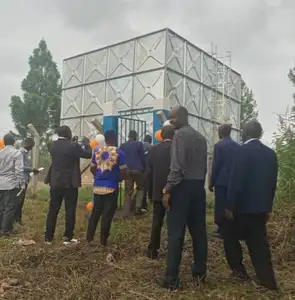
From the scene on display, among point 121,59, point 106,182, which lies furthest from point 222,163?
point 121,59

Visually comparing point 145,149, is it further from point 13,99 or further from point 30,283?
point 13,99

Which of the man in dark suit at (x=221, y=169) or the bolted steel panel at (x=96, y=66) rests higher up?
the bolted steel panel at (x=96, y=66)

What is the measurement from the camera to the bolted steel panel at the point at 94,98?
1507 centimetres

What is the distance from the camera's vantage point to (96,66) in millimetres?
15531

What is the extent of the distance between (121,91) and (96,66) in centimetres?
194

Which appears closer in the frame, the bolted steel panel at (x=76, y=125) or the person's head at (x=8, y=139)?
the person's head at (x=8, y=139)

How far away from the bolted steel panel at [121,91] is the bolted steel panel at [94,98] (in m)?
0.34

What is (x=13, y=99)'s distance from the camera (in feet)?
97.0

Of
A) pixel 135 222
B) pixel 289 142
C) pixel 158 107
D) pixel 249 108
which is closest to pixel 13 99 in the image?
pixel 249 108

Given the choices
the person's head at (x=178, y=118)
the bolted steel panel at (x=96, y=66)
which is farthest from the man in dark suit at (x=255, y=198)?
the bolted steel panel at (x=96, y=66)

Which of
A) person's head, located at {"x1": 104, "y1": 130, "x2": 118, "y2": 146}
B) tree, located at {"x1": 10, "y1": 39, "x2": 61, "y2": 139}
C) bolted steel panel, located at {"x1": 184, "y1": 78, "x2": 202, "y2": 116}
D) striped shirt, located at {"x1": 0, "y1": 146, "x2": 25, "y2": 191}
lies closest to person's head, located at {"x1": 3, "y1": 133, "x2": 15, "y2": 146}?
striped shirt, located at {"x1": 0, "y1": 146, "x2": 25, "y2": 191}

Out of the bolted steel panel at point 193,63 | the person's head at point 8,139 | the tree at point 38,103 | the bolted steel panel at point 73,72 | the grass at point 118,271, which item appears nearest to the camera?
the grass at point 118,271

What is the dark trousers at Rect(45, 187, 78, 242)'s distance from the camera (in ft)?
19.9

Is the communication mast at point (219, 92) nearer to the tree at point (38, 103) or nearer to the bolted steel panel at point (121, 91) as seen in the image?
the bolted steel panel at point (121, 91)
